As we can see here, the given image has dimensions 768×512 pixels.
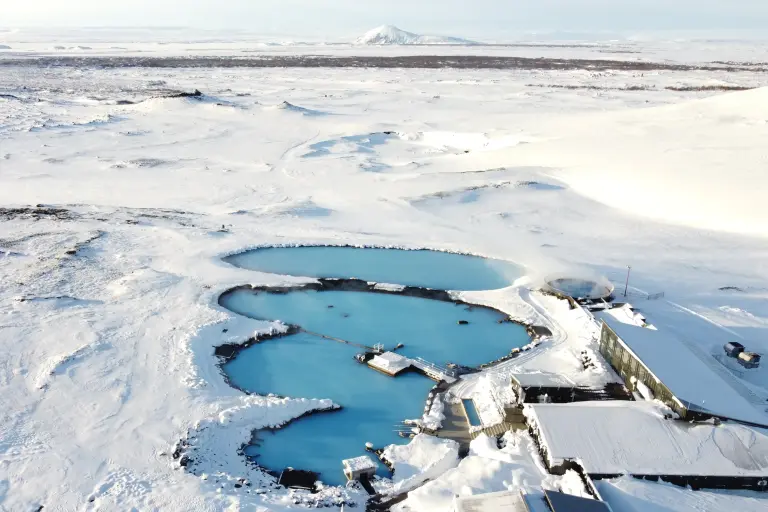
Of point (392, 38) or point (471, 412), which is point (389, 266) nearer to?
point (471, 412)

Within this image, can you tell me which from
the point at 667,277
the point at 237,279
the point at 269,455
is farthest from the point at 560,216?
the point at 269,455

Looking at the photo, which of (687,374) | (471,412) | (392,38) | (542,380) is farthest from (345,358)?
(392,38)

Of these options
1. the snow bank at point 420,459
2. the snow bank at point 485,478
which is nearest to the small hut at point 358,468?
the snow bank at point 420,459

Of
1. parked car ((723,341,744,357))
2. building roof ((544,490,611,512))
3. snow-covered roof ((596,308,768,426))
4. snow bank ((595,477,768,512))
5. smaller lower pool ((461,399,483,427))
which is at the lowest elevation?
smaller lower pool ((461,399,483,427))

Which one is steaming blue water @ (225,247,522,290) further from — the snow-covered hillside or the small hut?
the snow-covered hillside

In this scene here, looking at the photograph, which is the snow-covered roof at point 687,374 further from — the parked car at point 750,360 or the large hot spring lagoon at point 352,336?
the large hot spring lagoon at point 352,336

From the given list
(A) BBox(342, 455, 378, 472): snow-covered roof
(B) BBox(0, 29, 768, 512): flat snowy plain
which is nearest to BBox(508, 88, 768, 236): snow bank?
(B) BBox(0, 29, 768, 512): flat snowy plain
